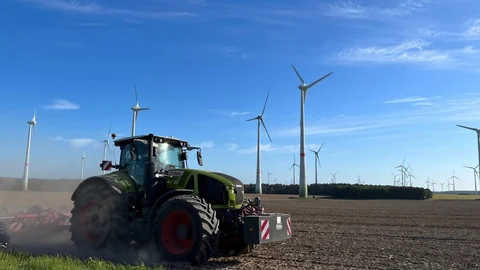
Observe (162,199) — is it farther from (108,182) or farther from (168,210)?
(108,182)

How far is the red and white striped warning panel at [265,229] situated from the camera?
31.0 feet

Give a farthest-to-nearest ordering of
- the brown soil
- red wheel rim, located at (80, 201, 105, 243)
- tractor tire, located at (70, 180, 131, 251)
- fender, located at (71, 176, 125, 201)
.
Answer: red wheel rim, located at (80, 201, 105, 243), fender, located at (71, 176, 125, 201), tractor tire, located at (70, 180, 131, 251), the brown soil

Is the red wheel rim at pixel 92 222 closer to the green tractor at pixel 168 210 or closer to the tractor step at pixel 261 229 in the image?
the green tractor at pixel 168 210

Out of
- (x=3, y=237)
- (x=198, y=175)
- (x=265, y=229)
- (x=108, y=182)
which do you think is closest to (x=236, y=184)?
(x=198, y=175)

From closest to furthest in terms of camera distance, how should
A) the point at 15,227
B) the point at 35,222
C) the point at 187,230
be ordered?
the point at 187,230 → the point at 15,227 → the point at 35,222

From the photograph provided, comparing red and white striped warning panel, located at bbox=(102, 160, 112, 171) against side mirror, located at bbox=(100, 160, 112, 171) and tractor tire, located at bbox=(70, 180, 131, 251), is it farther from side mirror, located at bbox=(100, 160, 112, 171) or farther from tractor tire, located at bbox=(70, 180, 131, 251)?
tractor tire, located at bbox=(70, 180, 131, 251)

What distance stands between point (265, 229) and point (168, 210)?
2121 millimetres

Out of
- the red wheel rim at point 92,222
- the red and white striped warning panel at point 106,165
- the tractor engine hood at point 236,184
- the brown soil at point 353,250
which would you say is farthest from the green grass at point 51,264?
the red and white striped warning panel at point 106,165

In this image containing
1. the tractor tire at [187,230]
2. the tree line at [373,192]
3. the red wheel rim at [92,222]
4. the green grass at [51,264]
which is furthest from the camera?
the tree line at [373,192]

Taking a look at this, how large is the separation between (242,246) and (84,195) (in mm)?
4397

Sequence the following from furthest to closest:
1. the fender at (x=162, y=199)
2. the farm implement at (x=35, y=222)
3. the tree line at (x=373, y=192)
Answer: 1. the tree line at (x=373, y=192)
2. the farm implement at (x=35, y=222)
3. the fender at (x=162, y=199)

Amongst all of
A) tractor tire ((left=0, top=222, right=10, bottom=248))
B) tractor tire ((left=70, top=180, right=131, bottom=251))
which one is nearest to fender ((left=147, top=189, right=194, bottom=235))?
tractor tire ((left=70, top=180, right=131, bottom=251))

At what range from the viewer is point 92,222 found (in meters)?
11.3

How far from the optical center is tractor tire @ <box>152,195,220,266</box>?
9.09 m
